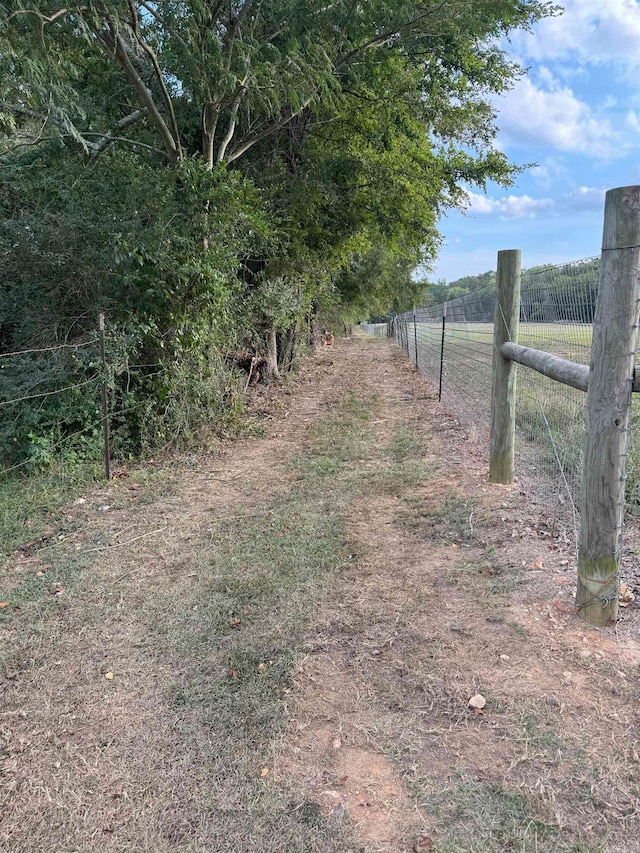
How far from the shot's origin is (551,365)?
2883 mm

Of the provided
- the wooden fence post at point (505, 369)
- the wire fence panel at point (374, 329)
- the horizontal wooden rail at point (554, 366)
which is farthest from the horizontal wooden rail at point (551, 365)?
A: the wire fence panel at point (374, 329)

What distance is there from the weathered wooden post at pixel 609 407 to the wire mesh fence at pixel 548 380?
0.74 ft

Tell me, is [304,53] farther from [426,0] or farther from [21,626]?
[21,626]

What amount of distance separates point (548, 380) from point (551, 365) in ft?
2.57

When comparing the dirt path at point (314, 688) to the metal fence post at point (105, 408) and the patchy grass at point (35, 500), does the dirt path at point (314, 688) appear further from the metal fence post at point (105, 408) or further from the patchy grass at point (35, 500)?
the metal fence post at point (105, 408)

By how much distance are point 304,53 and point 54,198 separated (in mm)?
3018

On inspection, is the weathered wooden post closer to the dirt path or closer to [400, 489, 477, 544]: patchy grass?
the dirt path

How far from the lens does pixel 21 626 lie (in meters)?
2.64

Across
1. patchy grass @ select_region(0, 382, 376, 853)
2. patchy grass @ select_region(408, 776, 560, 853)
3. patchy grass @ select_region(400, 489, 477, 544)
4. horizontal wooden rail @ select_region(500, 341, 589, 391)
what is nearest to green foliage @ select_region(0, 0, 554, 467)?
patchy grass @ select_region(0, 382, 376, 853)

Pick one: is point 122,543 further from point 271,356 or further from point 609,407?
point 271,356

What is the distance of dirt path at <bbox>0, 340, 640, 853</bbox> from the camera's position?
5.08 feet

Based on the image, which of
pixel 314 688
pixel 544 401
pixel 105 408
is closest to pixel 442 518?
pixel 544 401

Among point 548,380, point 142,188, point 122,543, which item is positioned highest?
point 142,188

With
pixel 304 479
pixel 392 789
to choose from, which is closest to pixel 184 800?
pixel 392 789
